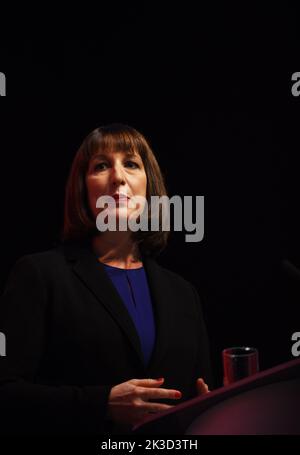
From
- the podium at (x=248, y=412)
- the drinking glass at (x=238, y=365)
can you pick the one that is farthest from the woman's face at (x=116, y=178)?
the podium at (x=248, y=412)

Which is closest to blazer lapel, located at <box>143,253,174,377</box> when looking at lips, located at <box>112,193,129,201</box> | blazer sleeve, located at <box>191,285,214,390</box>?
blazer sleeve, located at <box>191,285,214,390</box>

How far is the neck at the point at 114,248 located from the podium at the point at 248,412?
2.59ft

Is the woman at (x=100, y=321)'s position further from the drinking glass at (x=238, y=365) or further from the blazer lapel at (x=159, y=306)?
the drinking glass at (x=238, y=365)

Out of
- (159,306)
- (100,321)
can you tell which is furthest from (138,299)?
(100,321)

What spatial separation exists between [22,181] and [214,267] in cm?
89

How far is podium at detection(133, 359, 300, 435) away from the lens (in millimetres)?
737

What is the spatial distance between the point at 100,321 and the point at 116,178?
436mm

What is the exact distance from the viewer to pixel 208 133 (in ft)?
6.75

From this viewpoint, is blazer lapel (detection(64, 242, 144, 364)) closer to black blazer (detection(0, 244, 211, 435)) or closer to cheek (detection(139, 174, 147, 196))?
black blazer (detection(0, 244, 211, 435))

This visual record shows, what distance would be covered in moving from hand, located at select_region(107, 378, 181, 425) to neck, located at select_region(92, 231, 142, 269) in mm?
469

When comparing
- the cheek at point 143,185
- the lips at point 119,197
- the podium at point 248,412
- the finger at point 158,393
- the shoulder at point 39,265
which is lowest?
the finger at point 158,393

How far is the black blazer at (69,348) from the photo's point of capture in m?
1.19

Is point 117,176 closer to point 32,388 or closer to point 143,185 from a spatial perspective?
point 143,185
